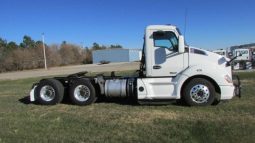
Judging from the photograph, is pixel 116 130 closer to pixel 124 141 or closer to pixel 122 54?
pixel 124 141

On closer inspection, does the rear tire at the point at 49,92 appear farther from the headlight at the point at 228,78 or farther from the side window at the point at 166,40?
the headlight at the point at 228,78

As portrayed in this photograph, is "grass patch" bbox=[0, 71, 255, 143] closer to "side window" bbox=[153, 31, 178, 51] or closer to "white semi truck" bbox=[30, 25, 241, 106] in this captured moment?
"white semi truck" bbox=[30, 25, 241, 106]

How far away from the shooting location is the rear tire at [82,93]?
43.5 feet

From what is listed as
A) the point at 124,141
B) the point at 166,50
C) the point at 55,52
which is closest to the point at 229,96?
the point at 166,50

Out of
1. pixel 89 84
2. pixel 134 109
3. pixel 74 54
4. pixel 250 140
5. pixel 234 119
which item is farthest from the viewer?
pixel 74 54

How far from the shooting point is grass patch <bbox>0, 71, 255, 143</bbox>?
8.19 meters

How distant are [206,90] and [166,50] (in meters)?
1.71

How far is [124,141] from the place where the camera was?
7.89m

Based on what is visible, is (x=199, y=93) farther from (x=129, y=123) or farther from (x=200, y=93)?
(x=129, y=123)

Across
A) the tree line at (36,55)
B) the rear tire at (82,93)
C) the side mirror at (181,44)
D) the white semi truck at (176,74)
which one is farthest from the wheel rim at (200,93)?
the tree line at (36,55)

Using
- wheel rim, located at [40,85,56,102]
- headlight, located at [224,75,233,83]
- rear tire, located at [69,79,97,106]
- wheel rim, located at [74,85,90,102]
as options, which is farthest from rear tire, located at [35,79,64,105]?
headlight, located at [224,75,233,83]

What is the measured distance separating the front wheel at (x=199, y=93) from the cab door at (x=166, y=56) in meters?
0.62

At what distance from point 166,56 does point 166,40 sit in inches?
19.8

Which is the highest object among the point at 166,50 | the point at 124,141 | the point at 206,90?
the point at 166,50
